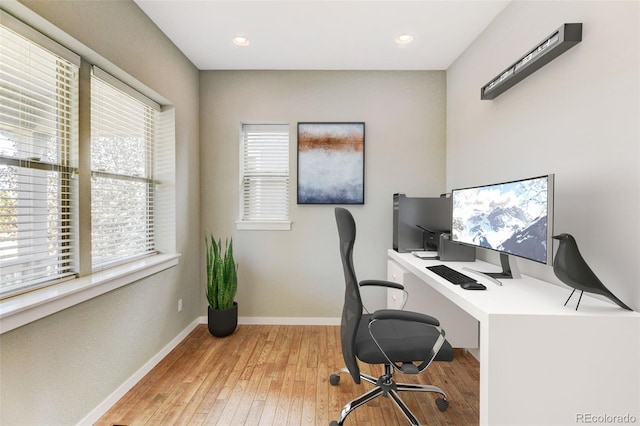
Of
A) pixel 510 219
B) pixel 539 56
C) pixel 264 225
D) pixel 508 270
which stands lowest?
pixel 508 270

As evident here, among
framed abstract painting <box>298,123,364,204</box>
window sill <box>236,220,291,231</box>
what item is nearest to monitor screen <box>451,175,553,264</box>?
framed abstract painting <box>298,123,364,204</box>

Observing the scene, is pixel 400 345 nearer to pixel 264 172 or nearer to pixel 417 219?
pixel 417 219

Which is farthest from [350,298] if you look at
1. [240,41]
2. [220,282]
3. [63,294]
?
[240,41]

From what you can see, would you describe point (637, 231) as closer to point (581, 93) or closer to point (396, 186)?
point (581, 93)

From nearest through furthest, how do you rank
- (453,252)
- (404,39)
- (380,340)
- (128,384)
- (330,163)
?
(380,340) → (128,384) → (453,252) → (404,39) → (330,163)

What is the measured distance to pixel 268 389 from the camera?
195cm

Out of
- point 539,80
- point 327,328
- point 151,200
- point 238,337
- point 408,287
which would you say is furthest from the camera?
point 327,328

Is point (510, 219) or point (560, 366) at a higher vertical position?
point (510, 219)

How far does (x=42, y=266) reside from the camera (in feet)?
4.80

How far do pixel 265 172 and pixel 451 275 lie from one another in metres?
2.09

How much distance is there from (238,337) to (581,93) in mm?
3010

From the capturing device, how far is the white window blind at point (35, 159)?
1301mm

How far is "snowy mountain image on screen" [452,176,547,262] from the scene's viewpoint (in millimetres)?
1378

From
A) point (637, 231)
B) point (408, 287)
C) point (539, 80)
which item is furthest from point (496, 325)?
point (539, 80)
